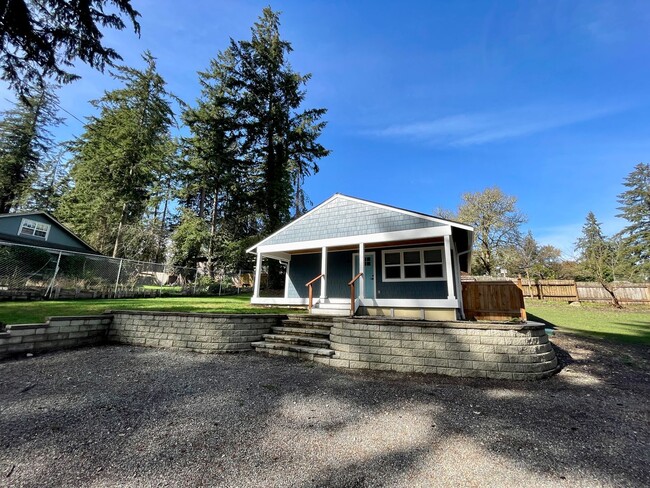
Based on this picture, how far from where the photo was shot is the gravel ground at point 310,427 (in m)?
2.20

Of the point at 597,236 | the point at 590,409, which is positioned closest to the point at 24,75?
the point at 590,409

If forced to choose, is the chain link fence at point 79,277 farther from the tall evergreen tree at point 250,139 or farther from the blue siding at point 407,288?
the blue siding at point 407,288

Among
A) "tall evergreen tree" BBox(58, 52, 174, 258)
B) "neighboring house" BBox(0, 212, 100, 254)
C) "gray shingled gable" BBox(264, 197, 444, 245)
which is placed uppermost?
"tall evergreen tree" BBox(58, 52, 174, 258)

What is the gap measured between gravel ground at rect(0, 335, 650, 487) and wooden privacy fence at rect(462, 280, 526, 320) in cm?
468

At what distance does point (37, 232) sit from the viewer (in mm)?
18031

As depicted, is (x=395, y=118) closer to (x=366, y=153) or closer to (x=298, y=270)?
(x=366, y=153)

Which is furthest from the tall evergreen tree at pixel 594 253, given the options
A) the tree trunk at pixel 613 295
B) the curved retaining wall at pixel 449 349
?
the curved retaining wall at pixel 449 349

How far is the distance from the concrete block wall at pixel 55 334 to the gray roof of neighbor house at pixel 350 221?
6.11 m

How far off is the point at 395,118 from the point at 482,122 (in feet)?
15.7

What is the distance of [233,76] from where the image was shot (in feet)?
65.2

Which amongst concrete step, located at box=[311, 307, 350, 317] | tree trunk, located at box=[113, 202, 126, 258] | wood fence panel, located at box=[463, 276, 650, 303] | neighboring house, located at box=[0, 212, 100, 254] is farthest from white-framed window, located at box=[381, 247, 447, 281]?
tree trunk, located at box=[113, 202, 126, 258]

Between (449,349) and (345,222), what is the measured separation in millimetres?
5809

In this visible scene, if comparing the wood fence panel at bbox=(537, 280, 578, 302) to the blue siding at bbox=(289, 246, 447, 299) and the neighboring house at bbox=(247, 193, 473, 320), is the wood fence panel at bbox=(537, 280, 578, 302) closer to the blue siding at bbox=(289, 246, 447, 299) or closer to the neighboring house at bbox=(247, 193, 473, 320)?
the neighboring house at bbox=(247, 193, 473, 320)

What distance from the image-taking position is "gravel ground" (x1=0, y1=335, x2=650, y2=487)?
220 centimetres
